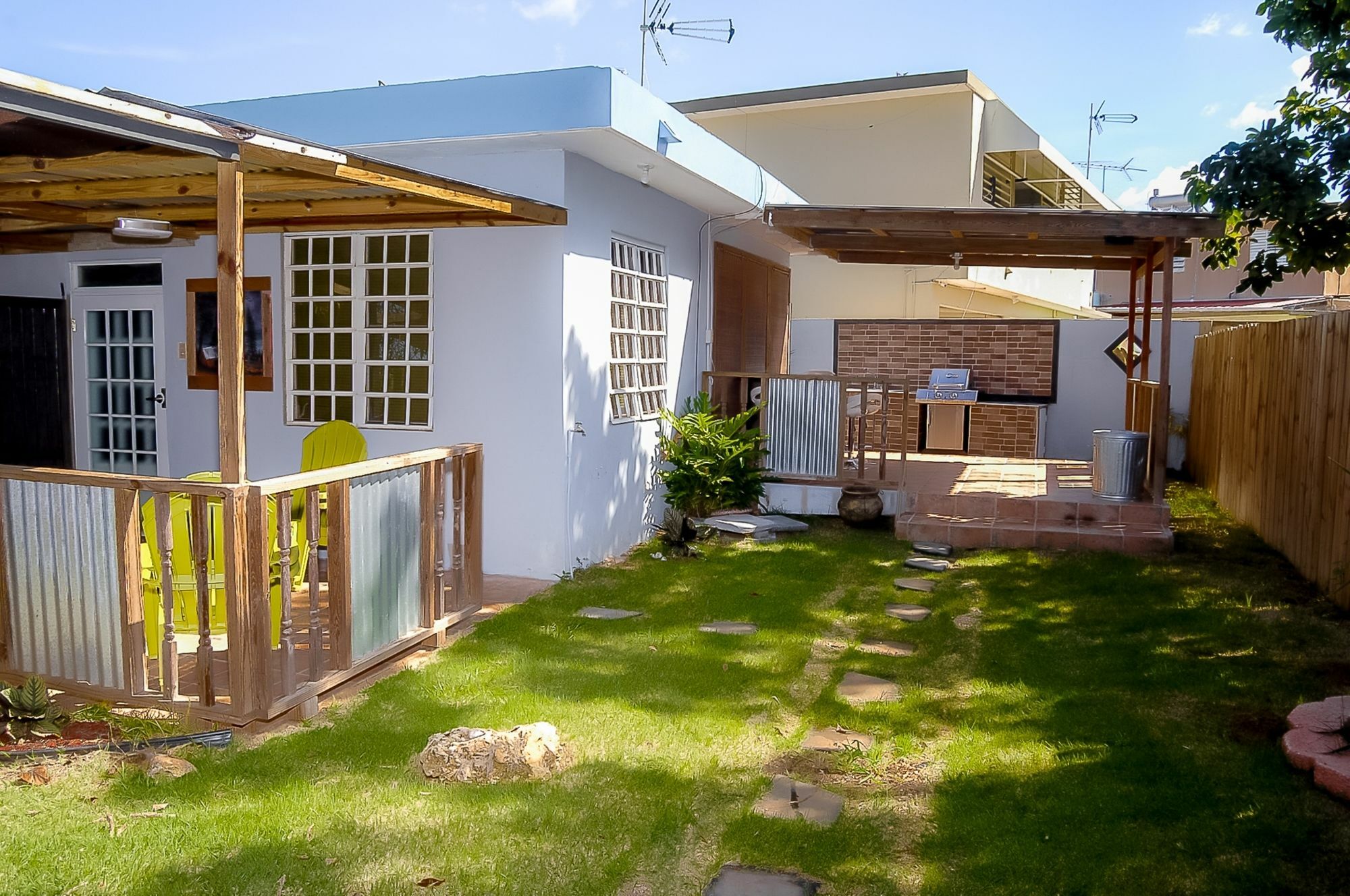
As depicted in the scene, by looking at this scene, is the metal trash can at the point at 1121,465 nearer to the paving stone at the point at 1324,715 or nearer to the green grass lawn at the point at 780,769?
A: the green grass lawn at the point at 780,769

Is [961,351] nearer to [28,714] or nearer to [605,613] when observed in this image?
[605,613]

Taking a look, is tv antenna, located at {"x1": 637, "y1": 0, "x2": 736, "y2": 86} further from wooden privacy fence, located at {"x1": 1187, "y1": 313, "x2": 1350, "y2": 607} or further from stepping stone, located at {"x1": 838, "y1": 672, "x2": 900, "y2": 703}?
stepping stone, located at {"x1": 838, "y1": 672, "x2": 900, "y2": 703}

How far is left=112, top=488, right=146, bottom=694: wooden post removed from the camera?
431cm

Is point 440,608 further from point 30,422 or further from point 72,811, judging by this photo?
point 30,422

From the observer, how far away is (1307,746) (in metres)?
4.19

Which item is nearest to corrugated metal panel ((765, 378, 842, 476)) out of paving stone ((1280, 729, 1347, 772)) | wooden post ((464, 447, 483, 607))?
wooden post ((464, 447, 483, 607))

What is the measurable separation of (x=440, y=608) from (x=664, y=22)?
8729 millimetres

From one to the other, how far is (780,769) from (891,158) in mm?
15986

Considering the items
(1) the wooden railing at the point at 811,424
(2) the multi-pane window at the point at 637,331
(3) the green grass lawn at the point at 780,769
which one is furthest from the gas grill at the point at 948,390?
(3) the green grass lawn at the point at 780,769

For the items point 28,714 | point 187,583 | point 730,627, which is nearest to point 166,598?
point 28,714

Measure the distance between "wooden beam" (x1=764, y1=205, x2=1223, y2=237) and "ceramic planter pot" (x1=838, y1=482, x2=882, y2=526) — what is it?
96.4 inches

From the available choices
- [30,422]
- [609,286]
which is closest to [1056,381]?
[609,286]

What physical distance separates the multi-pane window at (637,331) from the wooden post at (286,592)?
12.9ft

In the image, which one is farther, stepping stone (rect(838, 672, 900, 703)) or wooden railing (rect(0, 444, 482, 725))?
stepping stone (rect(838, 672, 900, 703))
